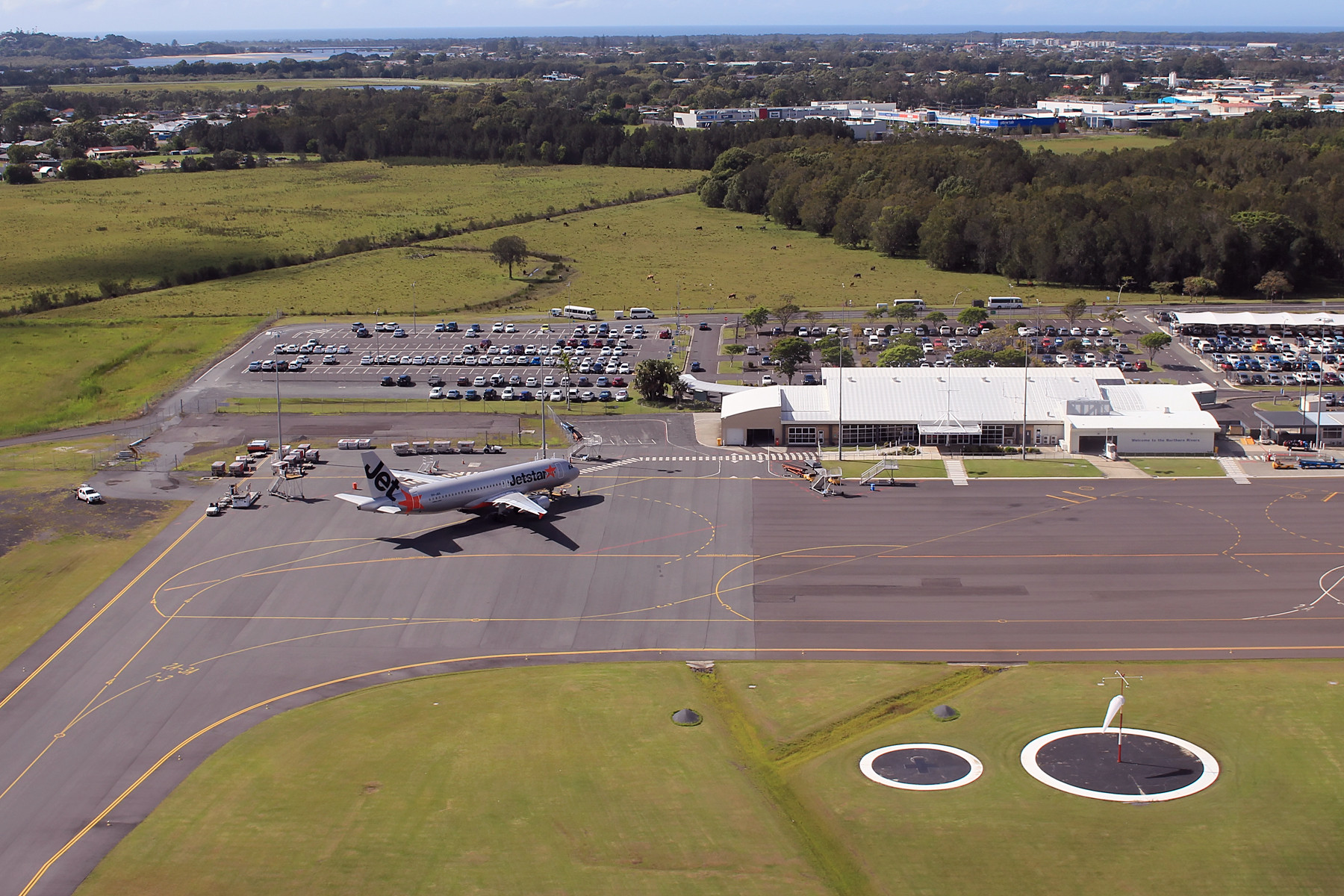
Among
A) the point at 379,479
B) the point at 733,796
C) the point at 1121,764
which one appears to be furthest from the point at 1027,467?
the point at 733,796

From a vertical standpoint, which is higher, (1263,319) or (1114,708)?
(1263,319)

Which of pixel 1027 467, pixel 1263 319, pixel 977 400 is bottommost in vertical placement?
pixel 1027 467

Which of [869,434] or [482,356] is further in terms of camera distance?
[482,356]

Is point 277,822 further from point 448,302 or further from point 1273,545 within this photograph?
point 448,302

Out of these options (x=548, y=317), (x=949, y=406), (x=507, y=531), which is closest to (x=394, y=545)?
(x=507, y=531)

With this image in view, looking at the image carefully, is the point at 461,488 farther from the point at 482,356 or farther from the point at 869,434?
the point at 482,356

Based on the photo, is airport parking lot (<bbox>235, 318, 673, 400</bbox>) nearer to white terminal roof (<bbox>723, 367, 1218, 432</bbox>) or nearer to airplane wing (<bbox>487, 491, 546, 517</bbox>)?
white terminal roof (<bbox>723, 367, 1218, 432</bbox>)

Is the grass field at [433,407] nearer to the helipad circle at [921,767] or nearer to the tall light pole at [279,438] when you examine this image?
the tall light pole at [279,438]
